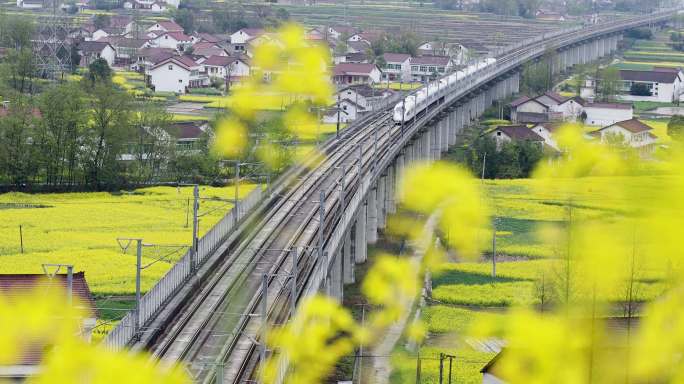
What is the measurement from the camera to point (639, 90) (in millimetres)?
59500

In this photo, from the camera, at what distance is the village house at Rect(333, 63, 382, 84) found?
60.4m

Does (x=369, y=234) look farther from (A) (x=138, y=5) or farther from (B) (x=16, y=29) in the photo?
(A) (x=138, y=5)

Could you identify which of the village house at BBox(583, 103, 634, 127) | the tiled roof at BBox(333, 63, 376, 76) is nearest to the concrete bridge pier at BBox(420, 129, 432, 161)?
the village house at BBox(583, 103, 634, 127)

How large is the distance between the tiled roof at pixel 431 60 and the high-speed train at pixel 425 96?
12202mm

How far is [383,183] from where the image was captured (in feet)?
107

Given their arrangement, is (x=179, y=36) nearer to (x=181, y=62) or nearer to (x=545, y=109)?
(x=181, y=62)

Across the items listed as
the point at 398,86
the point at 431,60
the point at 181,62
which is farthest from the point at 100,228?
the point at 431,60

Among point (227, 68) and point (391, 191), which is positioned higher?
point (227, 68)

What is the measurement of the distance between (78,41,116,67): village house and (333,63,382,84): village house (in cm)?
1221

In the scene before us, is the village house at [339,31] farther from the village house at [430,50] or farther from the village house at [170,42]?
the village house at [170,42]

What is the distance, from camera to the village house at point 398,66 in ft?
214

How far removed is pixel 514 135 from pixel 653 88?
19951 mm

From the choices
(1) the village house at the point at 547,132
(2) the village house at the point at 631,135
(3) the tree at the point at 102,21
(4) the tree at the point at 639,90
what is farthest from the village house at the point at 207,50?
(2) the village house at the point at 631,135

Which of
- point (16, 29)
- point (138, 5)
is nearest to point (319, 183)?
point (16, 29)
